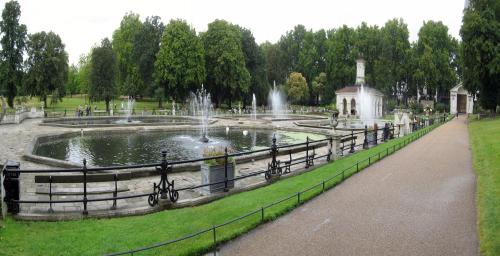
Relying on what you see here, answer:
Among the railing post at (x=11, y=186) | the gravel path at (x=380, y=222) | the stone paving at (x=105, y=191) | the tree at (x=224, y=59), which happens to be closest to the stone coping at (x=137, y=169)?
the stone paving at (x=105, y=191)

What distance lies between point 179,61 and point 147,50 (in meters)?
10.5

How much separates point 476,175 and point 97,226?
1356 cm

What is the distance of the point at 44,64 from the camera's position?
→ 197ft

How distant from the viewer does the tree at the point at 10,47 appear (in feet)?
189

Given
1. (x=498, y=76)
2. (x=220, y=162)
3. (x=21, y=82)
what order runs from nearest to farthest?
(x=220, y=162) < (x=498, y=76) < (x=21, y=82)

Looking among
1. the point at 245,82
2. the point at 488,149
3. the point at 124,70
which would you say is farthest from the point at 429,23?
the point at 488,149

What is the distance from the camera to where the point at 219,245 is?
791 centimetres

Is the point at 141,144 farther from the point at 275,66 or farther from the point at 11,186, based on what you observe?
the point at 275,66

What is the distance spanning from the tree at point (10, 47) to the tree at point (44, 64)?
1463mm

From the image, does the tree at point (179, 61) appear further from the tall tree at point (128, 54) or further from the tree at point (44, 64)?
the tree at point (44, 64)

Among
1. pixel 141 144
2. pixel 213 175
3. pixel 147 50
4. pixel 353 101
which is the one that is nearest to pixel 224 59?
pixel 147 50

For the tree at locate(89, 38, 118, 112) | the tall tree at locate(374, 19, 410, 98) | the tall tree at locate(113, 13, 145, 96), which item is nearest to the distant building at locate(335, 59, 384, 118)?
the tall tree at locate(374, 19, 410, 98)

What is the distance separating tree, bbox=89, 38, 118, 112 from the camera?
62.2 meters

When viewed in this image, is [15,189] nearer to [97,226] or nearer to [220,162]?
[97,226]
